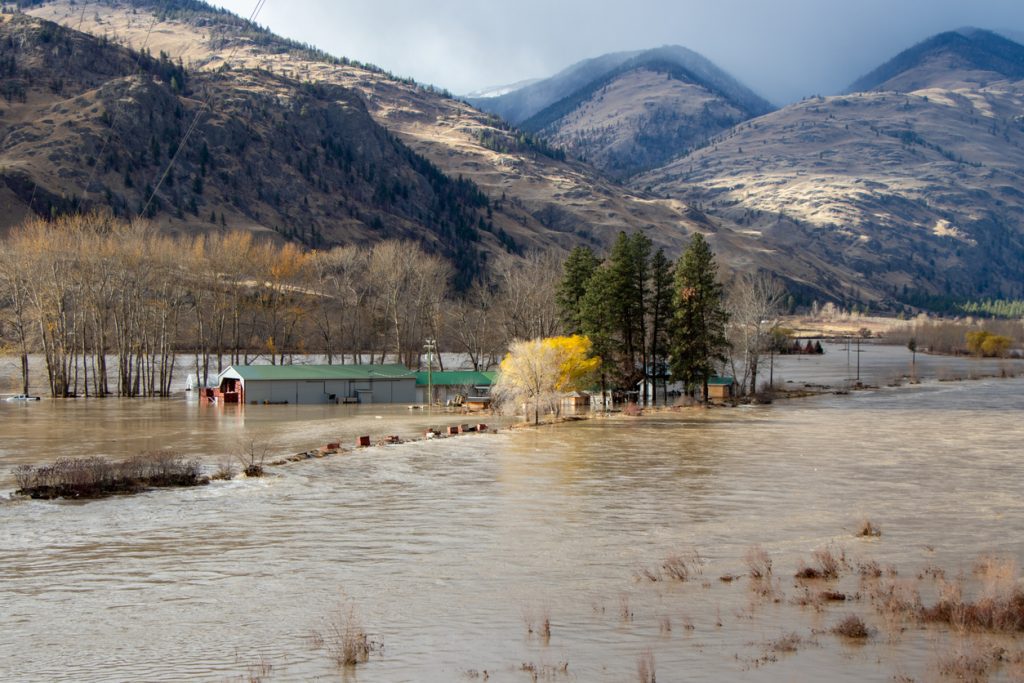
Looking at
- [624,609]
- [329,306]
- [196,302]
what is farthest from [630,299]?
[624,609]

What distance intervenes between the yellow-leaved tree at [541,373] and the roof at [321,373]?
2177 cm

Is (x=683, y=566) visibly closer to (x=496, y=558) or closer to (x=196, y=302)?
(x=496, y=558)

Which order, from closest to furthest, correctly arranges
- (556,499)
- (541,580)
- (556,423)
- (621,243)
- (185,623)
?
(185,623) < (541,580) < (556,499) < (556,423) < (621,243)

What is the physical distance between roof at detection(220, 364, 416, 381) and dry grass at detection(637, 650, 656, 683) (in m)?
71.1

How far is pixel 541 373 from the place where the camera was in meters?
67.9

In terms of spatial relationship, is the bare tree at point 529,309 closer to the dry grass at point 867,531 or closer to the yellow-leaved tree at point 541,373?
the yellow-leaved tree at point 541,373

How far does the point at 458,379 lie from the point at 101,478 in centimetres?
5484

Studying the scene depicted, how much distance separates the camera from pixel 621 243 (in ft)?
268

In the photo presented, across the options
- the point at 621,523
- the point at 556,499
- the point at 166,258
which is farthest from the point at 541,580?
the point at 166,258

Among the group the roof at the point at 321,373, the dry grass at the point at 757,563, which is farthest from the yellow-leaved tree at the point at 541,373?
the dry grass at the point at 757,563

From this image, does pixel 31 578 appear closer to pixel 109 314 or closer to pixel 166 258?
pixel 166 258

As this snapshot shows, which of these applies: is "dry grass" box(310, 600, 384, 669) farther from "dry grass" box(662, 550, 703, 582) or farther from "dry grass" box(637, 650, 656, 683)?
"dry grass" box(662, 550, 703, 582)

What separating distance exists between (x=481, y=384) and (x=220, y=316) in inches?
1175

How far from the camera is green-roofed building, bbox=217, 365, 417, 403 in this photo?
8606 cm
